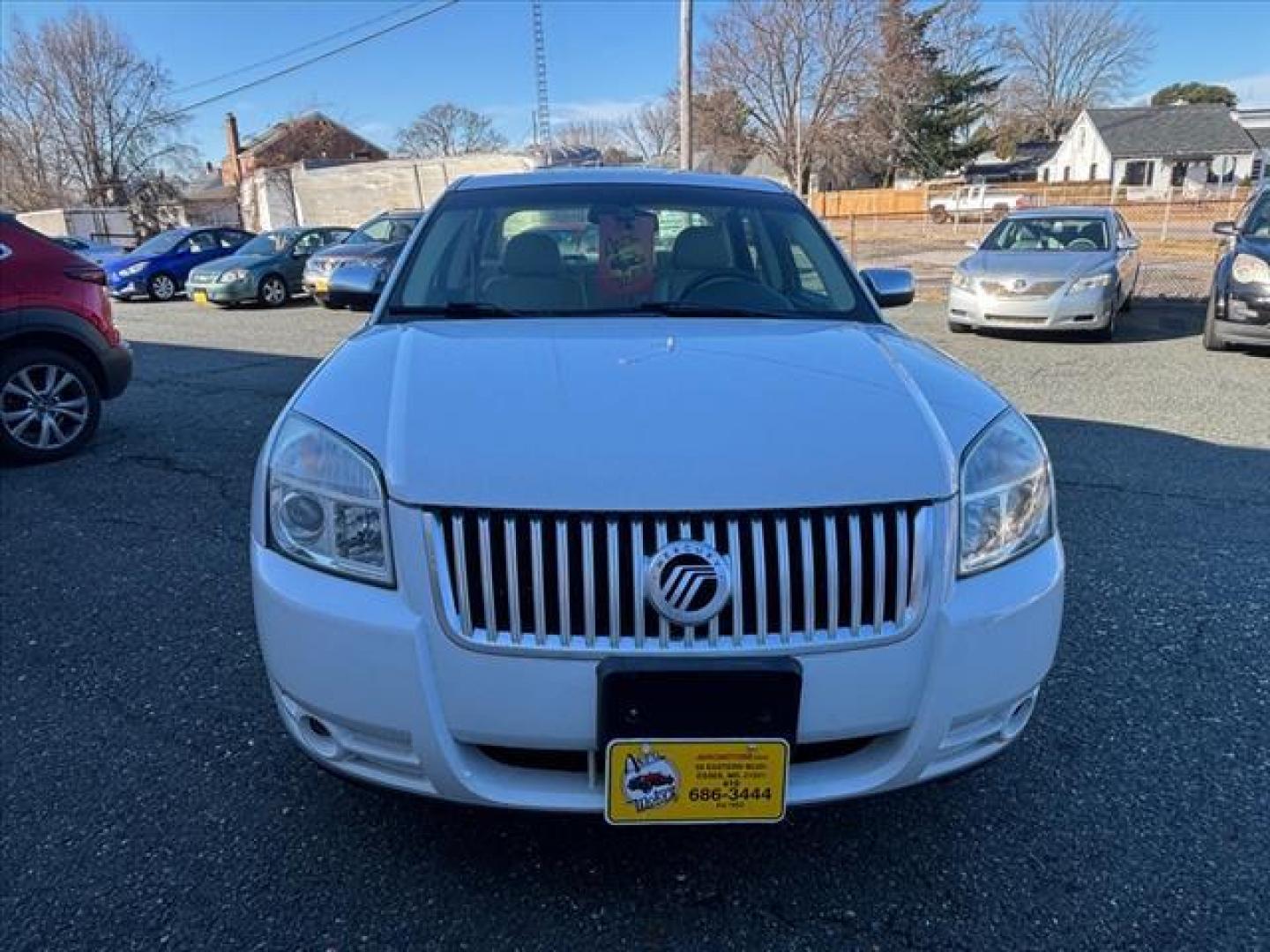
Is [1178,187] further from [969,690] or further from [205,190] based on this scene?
[969,690]

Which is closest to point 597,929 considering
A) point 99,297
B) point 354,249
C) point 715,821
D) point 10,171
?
point 715,821

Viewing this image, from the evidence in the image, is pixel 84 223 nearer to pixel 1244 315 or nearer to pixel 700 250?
pixel 1244 315

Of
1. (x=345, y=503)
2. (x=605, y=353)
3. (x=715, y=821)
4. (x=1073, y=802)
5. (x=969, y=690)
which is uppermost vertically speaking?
(x=605, y=353)

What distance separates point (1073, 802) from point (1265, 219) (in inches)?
343

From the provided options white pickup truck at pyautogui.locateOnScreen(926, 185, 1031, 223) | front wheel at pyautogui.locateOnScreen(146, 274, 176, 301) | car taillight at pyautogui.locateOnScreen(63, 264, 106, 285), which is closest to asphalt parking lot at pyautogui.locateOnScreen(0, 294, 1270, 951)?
car taillight at pyautogui.locateOnScreen(63, 264, 106, 285)

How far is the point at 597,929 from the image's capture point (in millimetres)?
1957

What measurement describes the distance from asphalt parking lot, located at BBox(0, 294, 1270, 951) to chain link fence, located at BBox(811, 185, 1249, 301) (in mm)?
8357

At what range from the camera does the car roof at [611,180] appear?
3430 millimetres

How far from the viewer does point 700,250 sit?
10.5 feet

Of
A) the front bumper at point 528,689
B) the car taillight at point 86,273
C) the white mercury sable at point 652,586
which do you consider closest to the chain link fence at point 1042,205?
the car taillight at point 86,273

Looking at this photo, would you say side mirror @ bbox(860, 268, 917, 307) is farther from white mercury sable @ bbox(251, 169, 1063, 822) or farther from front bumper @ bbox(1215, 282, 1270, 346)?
front bumper @ bbox(1215, 282, 1270, 346)

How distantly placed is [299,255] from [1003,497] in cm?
1653

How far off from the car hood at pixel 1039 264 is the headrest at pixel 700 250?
24.7 feet

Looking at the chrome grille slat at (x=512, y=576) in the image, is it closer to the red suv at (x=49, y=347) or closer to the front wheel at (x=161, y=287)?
the red suv at (x=49, y=347)
